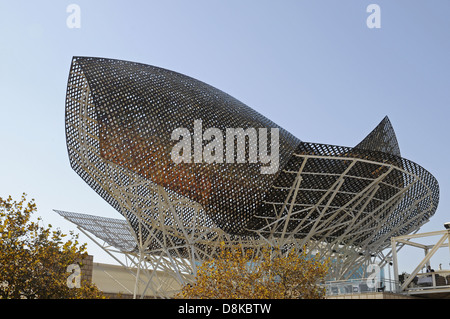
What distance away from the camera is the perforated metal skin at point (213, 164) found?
1173 inches

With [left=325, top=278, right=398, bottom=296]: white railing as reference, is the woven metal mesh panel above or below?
above

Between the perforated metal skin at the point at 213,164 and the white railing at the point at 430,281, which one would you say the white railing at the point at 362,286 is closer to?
the white railing at the point at 430,281

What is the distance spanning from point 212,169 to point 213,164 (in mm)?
269

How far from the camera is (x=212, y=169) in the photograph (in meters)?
31.4

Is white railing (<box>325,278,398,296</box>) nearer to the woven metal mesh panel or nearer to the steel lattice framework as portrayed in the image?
the steel lattice framework

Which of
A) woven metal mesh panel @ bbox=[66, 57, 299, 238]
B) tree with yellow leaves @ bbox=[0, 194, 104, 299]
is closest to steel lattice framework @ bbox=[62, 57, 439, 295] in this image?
woven metal mesh panel @ bbox=[66, 57, 299, 238]

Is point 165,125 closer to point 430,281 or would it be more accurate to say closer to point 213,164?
point 213,164

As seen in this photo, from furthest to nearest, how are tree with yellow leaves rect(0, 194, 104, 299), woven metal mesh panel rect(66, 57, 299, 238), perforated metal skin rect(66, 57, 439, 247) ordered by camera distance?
perforated metal skin rect(66, 57, 439, 247)
woven metal mesh panel rect(66, 57, 299, 238)
tree with yellow leaves rect(0, 194, 104, 299)

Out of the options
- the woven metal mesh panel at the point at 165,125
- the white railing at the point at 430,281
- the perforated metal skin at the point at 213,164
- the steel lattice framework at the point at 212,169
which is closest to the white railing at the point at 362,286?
the white railing at the point at 430,281

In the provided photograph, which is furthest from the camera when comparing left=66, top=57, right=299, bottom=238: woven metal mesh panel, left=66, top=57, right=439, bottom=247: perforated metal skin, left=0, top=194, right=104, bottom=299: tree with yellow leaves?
left=66, top=57, right=439, bottom=247: perforated metal skin

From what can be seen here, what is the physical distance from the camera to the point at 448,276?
74.4 ft

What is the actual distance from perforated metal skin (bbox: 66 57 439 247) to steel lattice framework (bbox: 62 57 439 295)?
0.05m

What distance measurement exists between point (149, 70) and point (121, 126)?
4767mm

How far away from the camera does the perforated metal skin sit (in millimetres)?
29806
